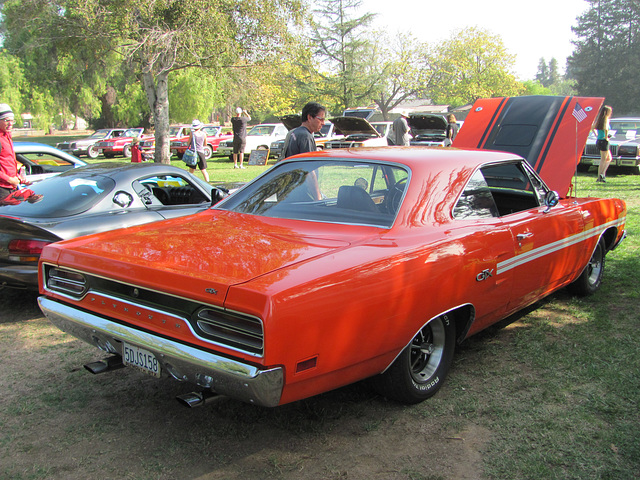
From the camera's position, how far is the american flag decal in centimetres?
683

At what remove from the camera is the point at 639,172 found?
14.8 m

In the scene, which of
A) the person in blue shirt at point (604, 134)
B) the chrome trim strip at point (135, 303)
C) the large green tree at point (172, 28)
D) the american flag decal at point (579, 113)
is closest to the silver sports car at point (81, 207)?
the chrome trim strip at point (135, 303)

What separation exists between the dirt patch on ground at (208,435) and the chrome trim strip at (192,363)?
47 centimetres

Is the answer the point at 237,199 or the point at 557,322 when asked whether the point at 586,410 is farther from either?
the point at 237,199

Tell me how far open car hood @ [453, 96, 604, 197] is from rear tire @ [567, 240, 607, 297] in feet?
4.49

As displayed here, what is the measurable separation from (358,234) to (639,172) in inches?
575

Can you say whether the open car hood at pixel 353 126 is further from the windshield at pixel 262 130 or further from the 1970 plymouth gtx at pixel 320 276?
the 1970 plymouth gtx at pixel 320 276

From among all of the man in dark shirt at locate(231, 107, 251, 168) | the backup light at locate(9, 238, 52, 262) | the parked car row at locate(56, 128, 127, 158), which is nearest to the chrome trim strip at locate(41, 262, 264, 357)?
the backup light at locate(9, 238, 52, 262)

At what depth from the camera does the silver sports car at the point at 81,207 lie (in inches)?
178

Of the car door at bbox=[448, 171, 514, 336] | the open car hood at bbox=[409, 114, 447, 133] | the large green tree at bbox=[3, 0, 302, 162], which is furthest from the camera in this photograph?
the open car hood at bbox=[409, 114, 447, 133]

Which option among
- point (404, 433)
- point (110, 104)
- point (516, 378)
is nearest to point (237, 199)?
point (404, 433)

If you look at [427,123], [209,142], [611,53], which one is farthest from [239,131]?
[611,53]

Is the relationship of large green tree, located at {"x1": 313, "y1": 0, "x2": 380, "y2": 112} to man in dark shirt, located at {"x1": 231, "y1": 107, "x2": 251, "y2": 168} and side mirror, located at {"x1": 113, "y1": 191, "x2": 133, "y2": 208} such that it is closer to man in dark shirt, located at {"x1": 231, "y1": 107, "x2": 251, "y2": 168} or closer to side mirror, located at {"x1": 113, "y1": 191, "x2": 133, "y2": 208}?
man in dark shirt, located at {"x1": 231, "y1": 107, "x2": 251, "y2": 168}

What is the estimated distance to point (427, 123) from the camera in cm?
1736
